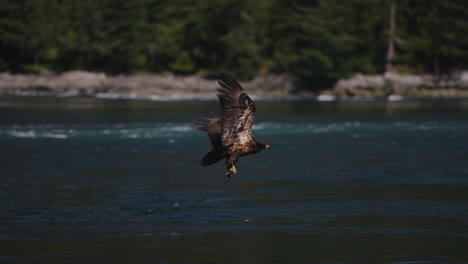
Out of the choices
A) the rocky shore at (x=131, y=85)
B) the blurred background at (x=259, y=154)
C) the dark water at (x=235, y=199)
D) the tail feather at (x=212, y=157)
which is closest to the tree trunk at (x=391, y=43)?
the blurred background at (x=259, y=154)

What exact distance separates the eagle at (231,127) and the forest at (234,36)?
6557cm

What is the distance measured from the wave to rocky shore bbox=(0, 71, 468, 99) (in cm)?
3485

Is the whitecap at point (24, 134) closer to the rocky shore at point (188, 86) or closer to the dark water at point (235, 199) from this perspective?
the dark water at point (235, 199)

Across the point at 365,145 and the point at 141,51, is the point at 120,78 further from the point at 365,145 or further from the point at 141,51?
the point at 365,145

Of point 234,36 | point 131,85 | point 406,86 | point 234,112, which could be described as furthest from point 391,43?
point 234,112

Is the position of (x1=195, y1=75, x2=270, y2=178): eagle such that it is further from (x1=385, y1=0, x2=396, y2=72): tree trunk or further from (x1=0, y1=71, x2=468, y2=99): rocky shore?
(x1=385, y1=0, x2=396, y2=72): tree trunk

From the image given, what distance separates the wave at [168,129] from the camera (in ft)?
107

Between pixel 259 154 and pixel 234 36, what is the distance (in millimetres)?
56489

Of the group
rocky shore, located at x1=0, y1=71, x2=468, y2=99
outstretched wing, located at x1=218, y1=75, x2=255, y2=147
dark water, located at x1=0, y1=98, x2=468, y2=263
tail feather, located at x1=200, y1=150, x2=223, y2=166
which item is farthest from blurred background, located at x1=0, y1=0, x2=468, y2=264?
outstretched wing, located at x1=218, y1=75, x2=255, y2=147

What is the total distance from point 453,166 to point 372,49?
61.0 meters

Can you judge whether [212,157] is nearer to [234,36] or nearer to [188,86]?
[188,86]

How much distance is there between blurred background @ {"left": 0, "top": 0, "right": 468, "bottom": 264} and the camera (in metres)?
13.1

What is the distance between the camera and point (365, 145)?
2888 centimetres

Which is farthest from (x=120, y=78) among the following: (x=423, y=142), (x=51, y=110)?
(x=423, y=142)
